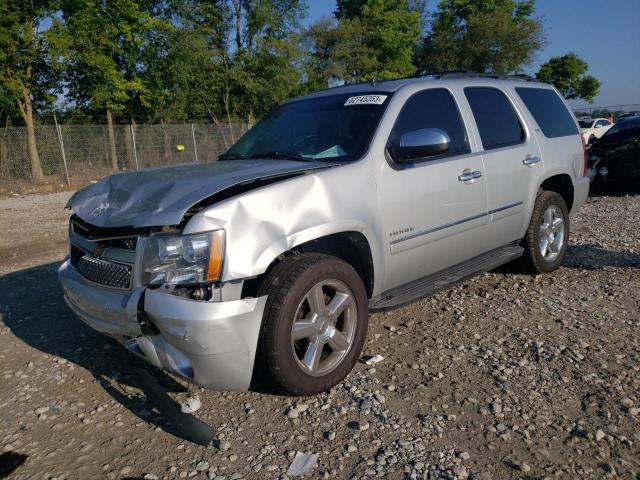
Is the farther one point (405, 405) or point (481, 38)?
point (481, 38)

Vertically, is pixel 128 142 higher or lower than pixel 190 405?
higher

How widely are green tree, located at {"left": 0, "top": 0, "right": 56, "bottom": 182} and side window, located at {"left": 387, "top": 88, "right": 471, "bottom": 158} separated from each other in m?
16.1

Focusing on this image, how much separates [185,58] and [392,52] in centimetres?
1876

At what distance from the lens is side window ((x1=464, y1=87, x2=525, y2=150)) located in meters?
4.17

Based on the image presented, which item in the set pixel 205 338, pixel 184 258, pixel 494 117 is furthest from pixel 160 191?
pixel 494 117

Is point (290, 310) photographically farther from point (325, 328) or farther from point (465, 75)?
point (465, 75)

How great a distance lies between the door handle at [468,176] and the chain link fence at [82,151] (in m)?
12.5

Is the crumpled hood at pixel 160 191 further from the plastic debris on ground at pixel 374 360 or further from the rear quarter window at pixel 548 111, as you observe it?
the rear quarter window at pixel 548 111

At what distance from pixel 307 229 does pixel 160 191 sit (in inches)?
33.2

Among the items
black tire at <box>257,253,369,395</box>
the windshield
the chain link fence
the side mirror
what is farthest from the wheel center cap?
the chain link fence

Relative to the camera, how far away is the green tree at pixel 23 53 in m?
16.1

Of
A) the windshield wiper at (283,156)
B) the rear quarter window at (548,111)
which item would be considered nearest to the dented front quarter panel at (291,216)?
the windshield wiper at (283,156)

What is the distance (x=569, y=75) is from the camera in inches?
1891

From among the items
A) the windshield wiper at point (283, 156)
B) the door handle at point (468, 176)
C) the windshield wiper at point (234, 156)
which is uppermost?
the windshield wiper at point (283, 156)
